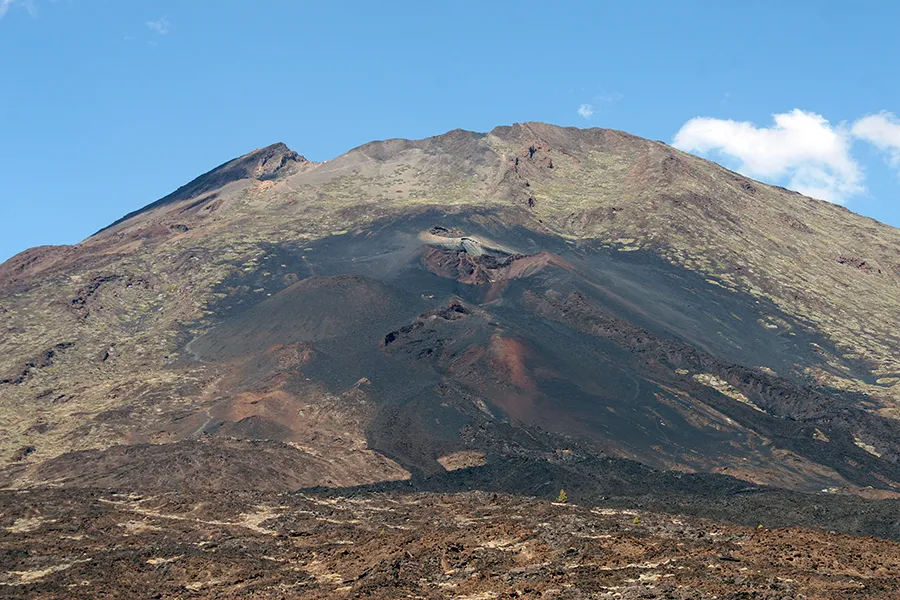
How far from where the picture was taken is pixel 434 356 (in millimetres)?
120062

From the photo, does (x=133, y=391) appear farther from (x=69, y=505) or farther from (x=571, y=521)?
(x=571, y=521)

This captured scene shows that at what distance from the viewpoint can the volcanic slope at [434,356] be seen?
3900 inches

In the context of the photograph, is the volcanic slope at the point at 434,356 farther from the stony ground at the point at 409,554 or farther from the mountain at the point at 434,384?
the stony ground at the point at 409,554

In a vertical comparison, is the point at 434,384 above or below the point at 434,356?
below

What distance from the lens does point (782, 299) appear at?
177125mm

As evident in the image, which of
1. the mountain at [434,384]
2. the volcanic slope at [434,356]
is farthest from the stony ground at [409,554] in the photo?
the volcanic slope at [434,356]

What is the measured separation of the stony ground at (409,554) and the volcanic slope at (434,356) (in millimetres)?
17619

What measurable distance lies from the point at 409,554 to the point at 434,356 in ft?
253

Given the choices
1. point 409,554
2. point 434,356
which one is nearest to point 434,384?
point 434,356

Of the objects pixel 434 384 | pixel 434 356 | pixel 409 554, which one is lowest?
pixel 409 554

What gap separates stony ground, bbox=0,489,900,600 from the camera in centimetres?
3509

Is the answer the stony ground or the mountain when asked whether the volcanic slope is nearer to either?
the mountain

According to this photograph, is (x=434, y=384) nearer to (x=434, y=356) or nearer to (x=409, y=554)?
(x=434, y=356)

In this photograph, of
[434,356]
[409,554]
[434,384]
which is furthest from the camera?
[434,356]
